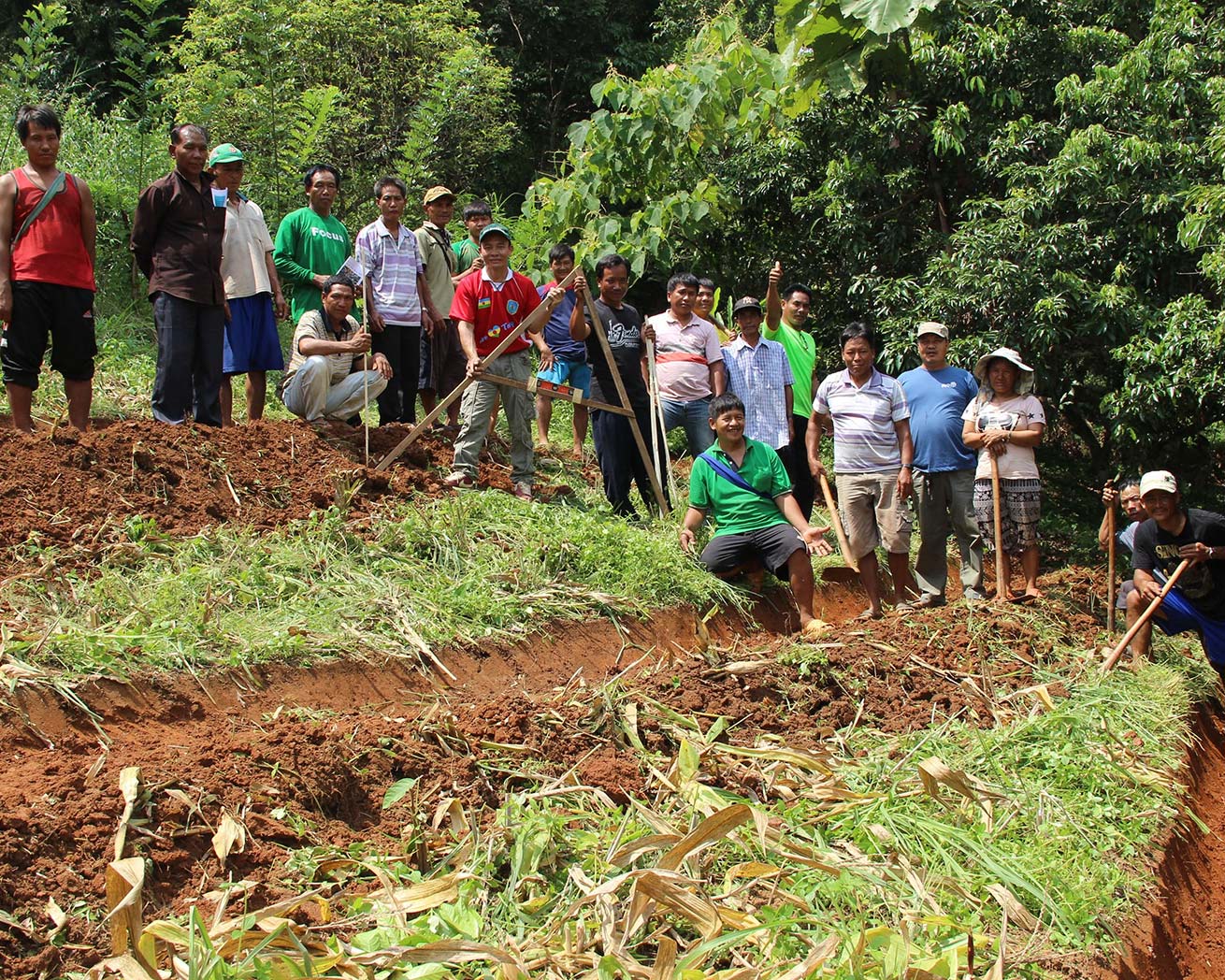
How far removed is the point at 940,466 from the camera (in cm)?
790

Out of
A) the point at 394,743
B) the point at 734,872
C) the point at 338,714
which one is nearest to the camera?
the point at 734,872

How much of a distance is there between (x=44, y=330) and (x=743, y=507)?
415cm

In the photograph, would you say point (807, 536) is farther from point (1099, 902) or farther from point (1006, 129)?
point (1006, 129)

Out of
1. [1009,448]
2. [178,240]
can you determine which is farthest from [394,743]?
[1009,448]

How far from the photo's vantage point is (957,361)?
9.53m

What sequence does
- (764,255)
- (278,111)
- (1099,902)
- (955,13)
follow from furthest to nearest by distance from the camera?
(278,111) < (764,255) < (955,13) < (1099,902)

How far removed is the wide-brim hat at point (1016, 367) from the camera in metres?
7.79

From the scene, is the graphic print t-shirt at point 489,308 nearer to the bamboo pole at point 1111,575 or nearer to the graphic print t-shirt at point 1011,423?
the graphic print t-shirt at point 1011,423

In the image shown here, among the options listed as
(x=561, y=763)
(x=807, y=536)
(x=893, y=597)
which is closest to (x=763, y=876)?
(x=561, y=763)

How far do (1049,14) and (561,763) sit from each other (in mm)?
8201

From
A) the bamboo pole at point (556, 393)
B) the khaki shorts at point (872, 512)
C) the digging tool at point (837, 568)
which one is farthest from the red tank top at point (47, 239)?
the digging tool at point (837, 568)

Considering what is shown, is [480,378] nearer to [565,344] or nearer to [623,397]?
[623,397]

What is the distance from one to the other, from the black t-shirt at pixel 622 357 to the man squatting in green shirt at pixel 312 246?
178 centimetres

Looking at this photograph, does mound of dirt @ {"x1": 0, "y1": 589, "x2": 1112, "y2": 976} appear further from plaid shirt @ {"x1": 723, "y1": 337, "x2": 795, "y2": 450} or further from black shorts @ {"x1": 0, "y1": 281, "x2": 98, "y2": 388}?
black shorts @ {"x1": 0, "y1": 281, "x2": 98, "y2": 388}
